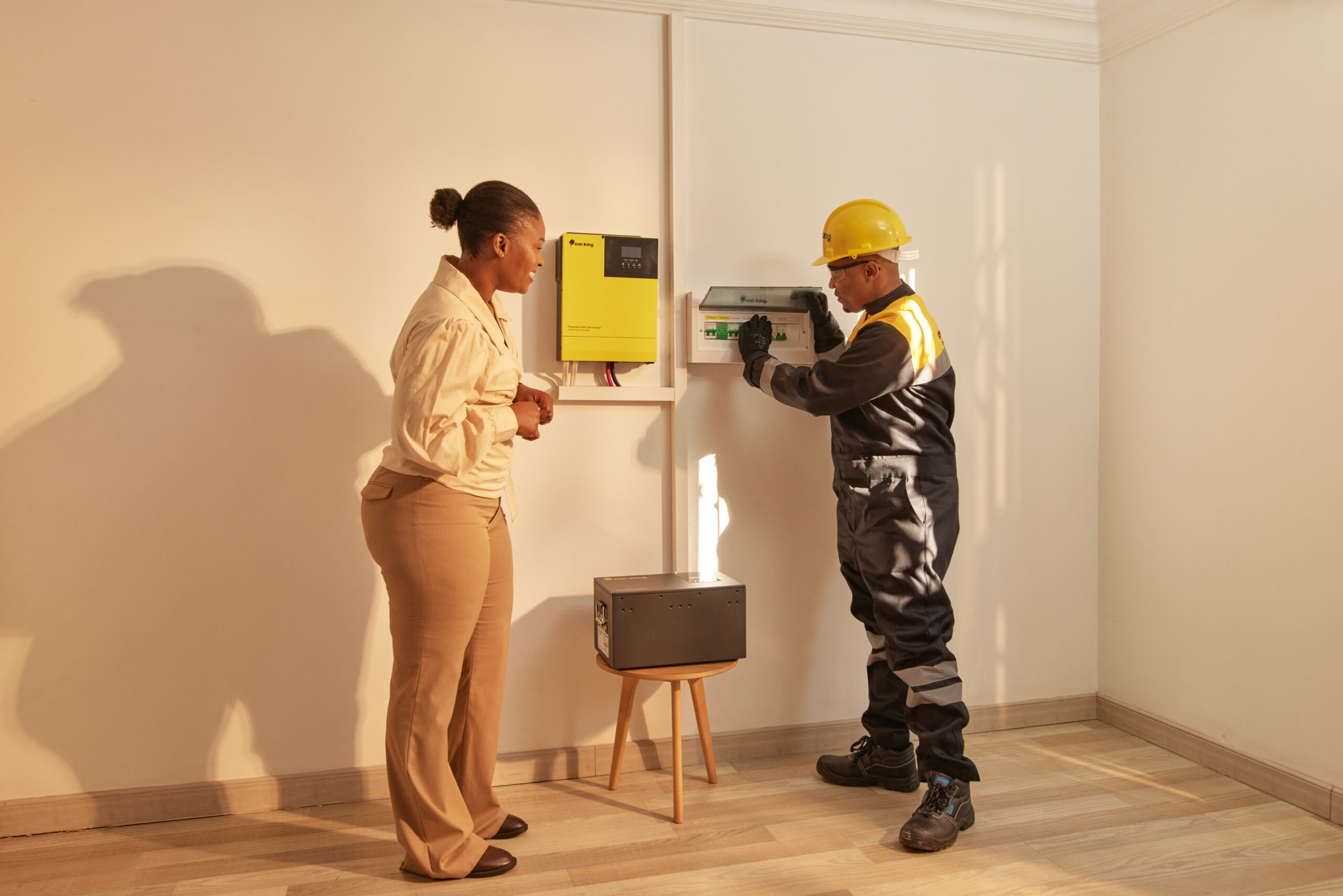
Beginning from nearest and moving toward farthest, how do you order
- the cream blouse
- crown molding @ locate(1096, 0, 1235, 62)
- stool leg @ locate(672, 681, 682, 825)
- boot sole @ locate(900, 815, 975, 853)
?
the cream blouse, boot sole @ locate(900, 815, 975, 853), stool leg @ locate(672, 681, 682, 825), crown molding @ locate(1096, 0, 1235, 62)

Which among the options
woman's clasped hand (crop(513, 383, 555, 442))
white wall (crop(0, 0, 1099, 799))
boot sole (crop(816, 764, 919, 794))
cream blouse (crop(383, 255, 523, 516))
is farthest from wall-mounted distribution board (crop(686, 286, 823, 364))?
boot sole (crop(816, 764, 919, 794))

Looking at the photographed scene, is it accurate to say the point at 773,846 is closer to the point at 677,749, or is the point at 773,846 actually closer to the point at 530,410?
the point at 677,749

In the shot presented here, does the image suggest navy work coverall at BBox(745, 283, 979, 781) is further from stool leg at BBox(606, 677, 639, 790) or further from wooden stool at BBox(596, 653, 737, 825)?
stool leg at BBox(606, 677, 639, 790)

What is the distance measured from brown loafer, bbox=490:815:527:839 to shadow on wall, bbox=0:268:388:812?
56 centimetres

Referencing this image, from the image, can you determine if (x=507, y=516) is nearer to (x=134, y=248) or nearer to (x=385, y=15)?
(x=134, y=248)

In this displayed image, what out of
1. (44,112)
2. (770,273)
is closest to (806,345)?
(770,273)

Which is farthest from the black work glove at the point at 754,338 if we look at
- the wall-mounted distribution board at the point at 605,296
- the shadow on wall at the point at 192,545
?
the shadow on wall at the point at 192,545

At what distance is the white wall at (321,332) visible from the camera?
2.33m

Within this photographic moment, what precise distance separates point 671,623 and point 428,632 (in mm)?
711

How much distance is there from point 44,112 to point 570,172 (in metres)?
1.39

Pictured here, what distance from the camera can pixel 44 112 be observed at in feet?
7.59

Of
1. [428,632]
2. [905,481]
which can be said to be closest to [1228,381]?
[905,481]

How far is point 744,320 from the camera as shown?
8.95 ft

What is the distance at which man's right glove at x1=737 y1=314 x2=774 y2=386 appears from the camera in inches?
100
